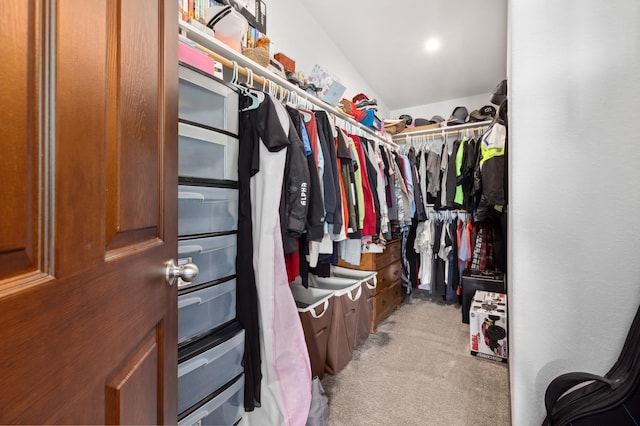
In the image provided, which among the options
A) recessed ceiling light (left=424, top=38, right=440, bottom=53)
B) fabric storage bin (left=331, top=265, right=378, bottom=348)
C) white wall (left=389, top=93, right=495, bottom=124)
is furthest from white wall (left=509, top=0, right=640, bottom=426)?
white wall (left=389, top=93, right=495, bottom=124)

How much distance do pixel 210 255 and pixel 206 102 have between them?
0.62 metres

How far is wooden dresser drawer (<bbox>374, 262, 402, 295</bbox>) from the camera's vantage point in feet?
8.20

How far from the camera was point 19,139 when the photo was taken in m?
0.27

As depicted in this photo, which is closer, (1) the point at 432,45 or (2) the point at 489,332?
(2) the point at 489,332

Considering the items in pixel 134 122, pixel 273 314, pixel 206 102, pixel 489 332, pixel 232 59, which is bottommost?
pixel 489 332

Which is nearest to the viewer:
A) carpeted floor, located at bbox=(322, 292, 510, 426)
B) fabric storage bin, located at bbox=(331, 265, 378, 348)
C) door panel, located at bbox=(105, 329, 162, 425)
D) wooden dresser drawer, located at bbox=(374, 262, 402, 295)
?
door panel, located at bbox=(105, 329, 162, 425)

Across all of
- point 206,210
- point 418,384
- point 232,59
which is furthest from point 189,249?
point 418,384

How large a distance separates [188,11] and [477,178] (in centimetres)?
241

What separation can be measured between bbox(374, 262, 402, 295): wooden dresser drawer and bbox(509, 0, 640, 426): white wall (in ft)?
5.31

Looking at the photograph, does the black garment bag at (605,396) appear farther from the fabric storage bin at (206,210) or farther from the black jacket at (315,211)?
the fabric storage bin at (206,210)

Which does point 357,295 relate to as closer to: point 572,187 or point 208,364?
point 208,364

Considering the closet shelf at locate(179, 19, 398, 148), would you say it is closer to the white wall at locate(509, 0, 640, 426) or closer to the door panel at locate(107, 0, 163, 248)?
the door panel at locate(107, 0, 163, 248)

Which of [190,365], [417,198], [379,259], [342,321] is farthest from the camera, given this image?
[417,198]

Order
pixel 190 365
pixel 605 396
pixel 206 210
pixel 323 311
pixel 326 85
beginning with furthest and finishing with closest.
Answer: pixel 326 85 → pixel 323 311 → pixel 206 210 → pixel 190 365 → pixel 605 396
